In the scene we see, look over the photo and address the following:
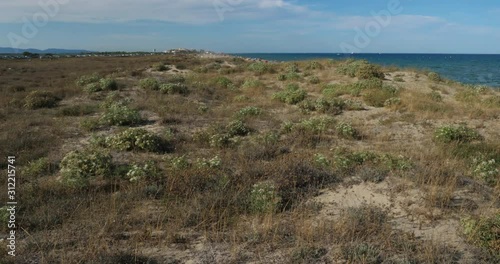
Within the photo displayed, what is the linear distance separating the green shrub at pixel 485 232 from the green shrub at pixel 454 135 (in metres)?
5.75

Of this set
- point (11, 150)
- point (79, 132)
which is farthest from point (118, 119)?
point (11, 150)

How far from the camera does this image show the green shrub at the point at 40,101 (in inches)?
690

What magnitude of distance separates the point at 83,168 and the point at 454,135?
10445mm

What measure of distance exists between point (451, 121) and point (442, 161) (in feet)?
20.8

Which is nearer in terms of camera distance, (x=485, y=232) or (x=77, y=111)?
(x=485, y=232)

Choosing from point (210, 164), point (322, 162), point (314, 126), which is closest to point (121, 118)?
point (210, 164)

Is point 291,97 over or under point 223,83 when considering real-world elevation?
under

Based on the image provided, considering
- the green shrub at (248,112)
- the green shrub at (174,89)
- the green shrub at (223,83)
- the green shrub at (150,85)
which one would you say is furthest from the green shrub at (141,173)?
the green shrub at (223,83)

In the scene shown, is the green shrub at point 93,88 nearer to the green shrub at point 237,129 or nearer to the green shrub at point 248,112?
the green shrub at point 248,112

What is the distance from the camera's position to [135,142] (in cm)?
1067

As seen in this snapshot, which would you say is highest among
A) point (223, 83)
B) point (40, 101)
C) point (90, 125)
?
point (223, 83)

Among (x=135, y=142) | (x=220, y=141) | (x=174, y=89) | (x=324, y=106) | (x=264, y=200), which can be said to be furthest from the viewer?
(x=174, y=89)

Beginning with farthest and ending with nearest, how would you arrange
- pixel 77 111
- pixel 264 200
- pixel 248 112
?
pixel 77 111, pixel 248 112, pixel 264 200

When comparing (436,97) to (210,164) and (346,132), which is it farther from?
(210,164)
